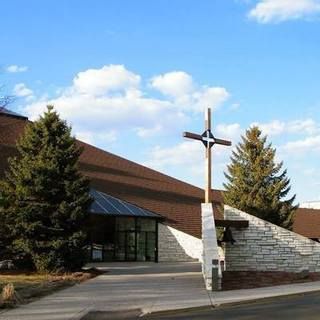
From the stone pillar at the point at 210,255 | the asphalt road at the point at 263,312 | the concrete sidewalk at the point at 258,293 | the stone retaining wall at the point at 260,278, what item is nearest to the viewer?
the asphalt road at the point at 263,312

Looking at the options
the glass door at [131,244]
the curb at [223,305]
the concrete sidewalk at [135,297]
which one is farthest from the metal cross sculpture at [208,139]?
the glass door at [131,244]

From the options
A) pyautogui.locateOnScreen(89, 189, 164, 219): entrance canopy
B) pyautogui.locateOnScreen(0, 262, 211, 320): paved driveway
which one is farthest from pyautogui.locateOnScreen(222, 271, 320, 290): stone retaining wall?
pyautogui.locateOnScreen(89, 189, 164, 219): entrance canopy

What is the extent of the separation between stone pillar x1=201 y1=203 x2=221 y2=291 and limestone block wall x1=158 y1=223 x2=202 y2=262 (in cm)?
1564

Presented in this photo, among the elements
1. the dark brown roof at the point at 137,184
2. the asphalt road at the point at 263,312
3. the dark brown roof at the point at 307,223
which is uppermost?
the dark brown roof at the point at 137,184

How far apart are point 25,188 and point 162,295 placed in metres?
10.3

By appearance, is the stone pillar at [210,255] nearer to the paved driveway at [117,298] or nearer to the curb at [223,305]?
the paved driveway at [117,298]

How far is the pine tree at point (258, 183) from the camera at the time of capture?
35.2 meters

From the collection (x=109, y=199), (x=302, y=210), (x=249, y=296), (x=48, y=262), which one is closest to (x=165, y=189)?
(x=109, y=199)

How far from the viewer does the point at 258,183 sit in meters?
35.8

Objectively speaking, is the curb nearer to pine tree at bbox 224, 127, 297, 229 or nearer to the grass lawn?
the grass lawn

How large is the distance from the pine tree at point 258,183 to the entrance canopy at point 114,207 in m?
6.67

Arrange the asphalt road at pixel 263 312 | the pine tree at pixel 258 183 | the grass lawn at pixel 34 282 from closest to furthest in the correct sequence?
1. the asphalt road at pixel 263 312
2. the grass lawn at pixel 34 282
3. the pine tree at pixel 258 183

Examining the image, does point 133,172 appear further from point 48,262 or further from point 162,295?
point 162,295

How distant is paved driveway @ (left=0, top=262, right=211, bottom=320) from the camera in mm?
13898
